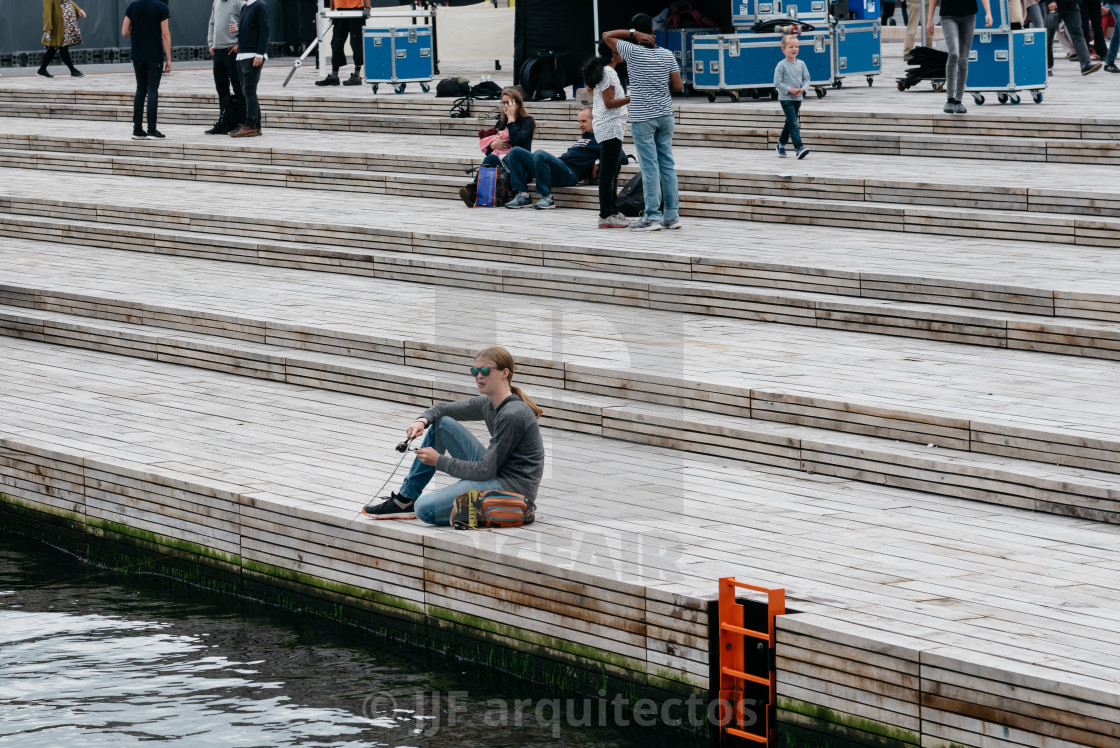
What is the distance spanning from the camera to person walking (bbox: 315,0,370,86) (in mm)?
21547

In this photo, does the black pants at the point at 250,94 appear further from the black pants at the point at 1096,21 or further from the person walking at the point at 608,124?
the black pants at the point at 1096,21

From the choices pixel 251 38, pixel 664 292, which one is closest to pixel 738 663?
pixel 664 292

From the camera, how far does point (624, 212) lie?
42.9ft

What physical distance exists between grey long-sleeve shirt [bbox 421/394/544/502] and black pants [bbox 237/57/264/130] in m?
11.3

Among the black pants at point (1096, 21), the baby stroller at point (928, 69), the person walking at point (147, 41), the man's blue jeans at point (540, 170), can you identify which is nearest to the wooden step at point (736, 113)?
the baby stroller at point (928, 69)

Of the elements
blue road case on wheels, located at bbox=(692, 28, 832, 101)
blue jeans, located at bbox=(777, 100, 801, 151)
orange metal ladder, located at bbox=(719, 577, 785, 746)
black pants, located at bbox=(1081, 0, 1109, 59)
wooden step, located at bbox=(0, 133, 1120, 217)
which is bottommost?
orange metal ladder, located at bbox=(719, 577, 785, 746)

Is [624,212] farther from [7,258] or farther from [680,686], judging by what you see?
[680,686]

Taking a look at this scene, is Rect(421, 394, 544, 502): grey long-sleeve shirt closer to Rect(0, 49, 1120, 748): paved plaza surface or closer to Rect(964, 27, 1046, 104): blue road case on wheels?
Rect(0, 49, 1120, 748): paved plaza surface

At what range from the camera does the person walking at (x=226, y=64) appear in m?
17.4

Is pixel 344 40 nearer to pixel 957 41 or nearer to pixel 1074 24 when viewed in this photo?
pixel 1074 24

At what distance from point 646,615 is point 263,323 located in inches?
219

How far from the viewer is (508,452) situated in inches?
277

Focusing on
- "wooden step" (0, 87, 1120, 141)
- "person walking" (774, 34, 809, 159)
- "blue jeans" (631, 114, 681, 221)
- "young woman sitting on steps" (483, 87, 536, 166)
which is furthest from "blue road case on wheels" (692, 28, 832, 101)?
"blue jeans" (631, 114, 681, 221)

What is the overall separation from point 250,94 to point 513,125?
5218 millimetres
